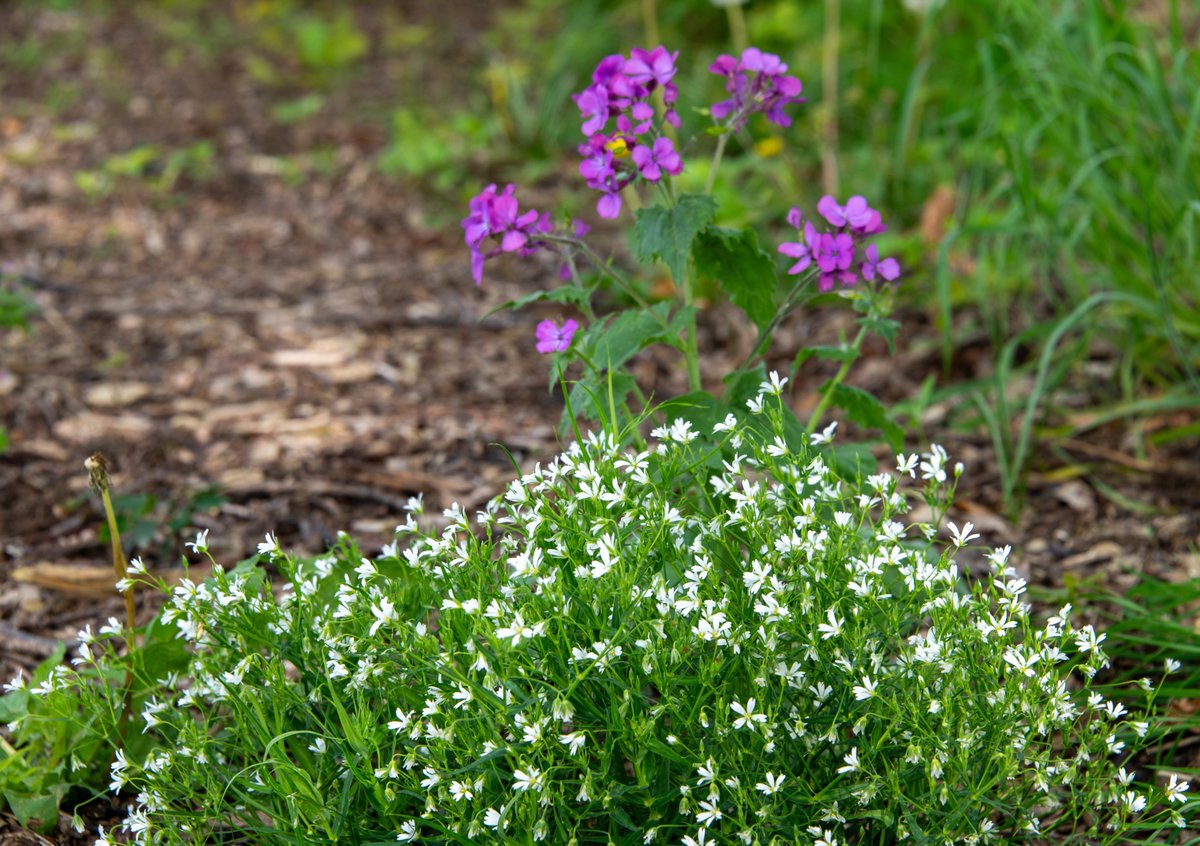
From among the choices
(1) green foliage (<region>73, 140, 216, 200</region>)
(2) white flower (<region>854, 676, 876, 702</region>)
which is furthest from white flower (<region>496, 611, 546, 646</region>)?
(1) green foliage (<region>73, 140, 216, 200</region>)

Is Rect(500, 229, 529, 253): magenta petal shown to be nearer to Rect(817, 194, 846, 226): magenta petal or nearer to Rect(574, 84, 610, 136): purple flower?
Rect(574, 84, 610, 136): purple flower

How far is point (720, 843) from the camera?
1.56 meters

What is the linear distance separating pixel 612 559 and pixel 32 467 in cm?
211

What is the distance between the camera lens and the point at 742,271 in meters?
2.01

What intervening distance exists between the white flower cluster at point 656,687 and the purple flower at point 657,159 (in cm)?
40

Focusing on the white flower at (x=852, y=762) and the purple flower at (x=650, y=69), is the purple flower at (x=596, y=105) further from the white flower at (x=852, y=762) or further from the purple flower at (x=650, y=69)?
the white flower at (x=852, y=762)

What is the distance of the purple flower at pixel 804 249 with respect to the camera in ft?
6.15

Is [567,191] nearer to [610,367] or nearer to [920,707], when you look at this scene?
[610,367]

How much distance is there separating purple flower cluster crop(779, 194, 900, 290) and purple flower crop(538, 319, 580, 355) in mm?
346

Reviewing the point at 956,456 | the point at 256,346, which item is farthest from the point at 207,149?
the point at 956,456

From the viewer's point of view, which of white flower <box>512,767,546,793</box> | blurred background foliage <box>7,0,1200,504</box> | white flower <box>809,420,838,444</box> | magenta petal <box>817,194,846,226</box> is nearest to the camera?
white flower <box>512,767,546,793</box>

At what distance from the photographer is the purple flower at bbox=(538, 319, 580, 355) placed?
1858mm

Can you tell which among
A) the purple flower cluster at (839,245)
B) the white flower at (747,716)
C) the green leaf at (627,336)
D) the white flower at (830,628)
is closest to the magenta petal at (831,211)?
the purple flower cluster at (839,245)

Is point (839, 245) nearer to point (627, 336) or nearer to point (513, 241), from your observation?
point (627, 336)
